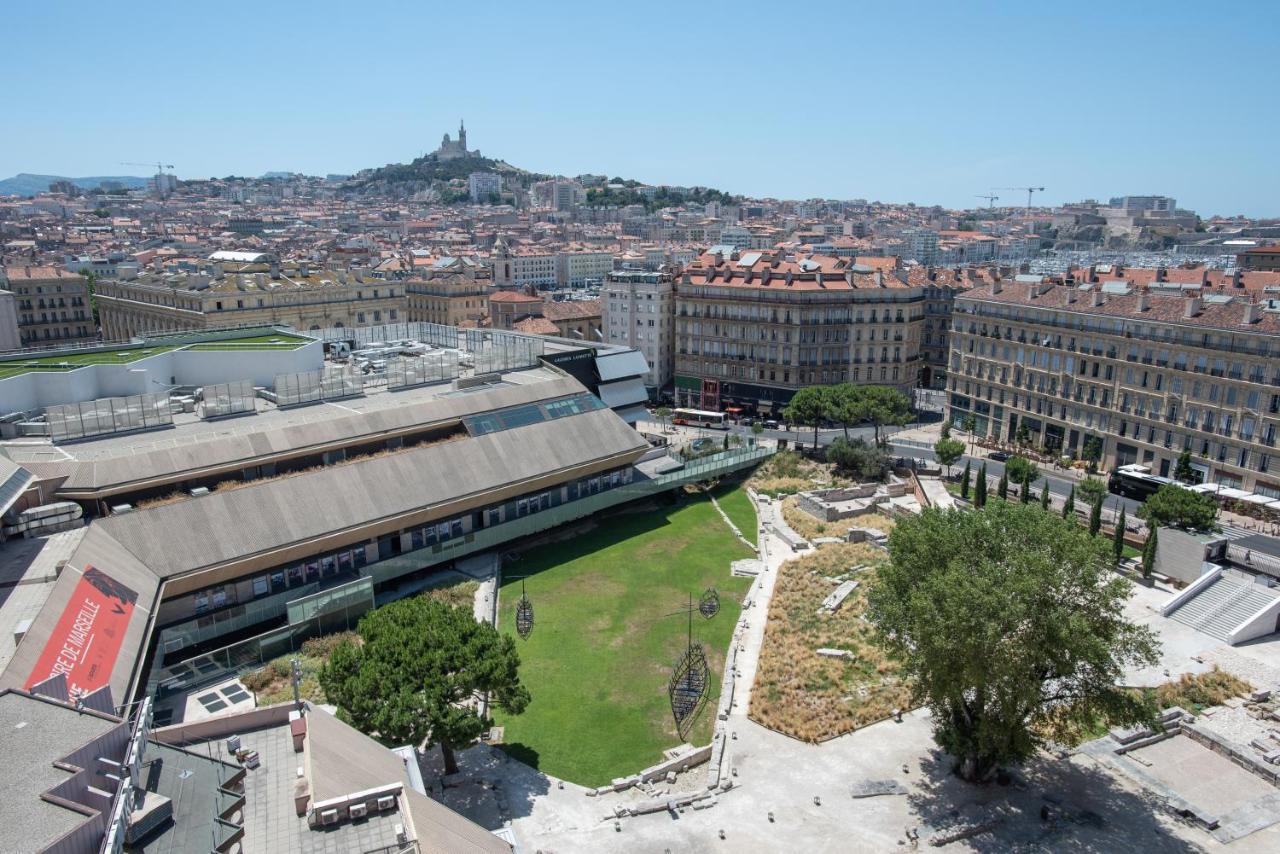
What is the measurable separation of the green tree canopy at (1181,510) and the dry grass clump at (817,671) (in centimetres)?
1861

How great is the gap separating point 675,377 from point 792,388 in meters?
15.4

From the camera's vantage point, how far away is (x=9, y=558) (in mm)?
33781

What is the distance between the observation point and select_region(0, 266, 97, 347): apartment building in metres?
112

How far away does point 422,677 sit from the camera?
1193 inches

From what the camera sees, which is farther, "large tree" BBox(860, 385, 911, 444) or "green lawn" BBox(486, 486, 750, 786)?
"large tree" BBox(860, 385, 911, 444)

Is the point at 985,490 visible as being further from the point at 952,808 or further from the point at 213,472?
the point at 213,472

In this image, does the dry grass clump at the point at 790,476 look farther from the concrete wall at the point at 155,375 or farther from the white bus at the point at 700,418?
the concrete wall at the point at 155,375

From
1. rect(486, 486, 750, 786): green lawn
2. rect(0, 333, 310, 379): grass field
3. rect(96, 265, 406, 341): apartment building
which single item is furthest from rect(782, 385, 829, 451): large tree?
rect(96, 265, 406, 341): apartment building

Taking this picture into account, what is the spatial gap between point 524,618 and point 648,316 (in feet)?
204

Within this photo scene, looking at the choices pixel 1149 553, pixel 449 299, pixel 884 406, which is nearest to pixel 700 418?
pixel 884 406

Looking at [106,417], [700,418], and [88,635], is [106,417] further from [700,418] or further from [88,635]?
[700,418]

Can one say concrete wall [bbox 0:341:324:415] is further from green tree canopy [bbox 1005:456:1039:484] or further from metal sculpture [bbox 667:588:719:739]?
green tree canopy [bbox 1005:456:1039:484]

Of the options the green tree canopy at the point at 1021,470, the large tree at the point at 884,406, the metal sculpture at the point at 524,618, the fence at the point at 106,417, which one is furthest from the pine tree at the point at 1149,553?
the fence at the point at 106,417

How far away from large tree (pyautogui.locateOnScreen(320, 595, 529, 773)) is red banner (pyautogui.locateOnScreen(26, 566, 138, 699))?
7.46 metres
